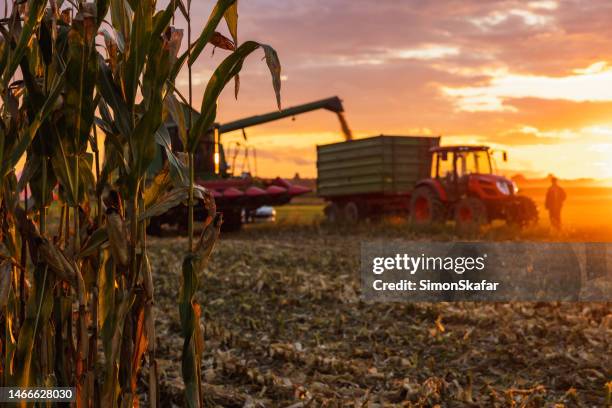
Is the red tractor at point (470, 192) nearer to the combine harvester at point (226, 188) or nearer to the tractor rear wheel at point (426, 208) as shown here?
the tractor rear wheel at point (426, 208)

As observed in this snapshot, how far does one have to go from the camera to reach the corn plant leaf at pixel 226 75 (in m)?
2.15

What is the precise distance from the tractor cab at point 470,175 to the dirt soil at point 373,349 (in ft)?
32.7

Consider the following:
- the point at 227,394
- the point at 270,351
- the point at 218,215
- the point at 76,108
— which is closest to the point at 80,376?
the point at 218,215

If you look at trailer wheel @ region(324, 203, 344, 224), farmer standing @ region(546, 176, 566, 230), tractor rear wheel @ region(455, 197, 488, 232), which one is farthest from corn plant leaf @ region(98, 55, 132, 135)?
trailer wheel @ region(324, 203, 344, 224)

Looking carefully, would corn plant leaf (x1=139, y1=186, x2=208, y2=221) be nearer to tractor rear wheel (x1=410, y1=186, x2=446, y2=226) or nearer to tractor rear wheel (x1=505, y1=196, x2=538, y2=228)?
tractor rear wheel (x1=410, y1=186, x2=446, y2=226)

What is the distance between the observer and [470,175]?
17.9 meters

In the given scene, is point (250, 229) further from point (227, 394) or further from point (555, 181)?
point (227, 394)

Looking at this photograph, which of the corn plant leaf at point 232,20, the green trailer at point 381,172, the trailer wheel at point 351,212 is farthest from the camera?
the trailer wheel at point 351,212

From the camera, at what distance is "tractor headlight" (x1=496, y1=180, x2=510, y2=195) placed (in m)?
17.4

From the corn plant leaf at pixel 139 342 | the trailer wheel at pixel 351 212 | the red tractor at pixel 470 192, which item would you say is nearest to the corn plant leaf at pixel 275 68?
the corn plant leaf at pixel 139 342

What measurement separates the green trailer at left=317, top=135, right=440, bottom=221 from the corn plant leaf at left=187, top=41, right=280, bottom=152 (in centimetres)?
1939

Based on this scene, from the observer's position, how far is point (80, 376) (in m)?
2.22

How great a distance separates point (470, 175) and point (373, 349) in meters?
13.1

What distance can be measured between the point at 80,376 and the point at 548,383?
326cm
